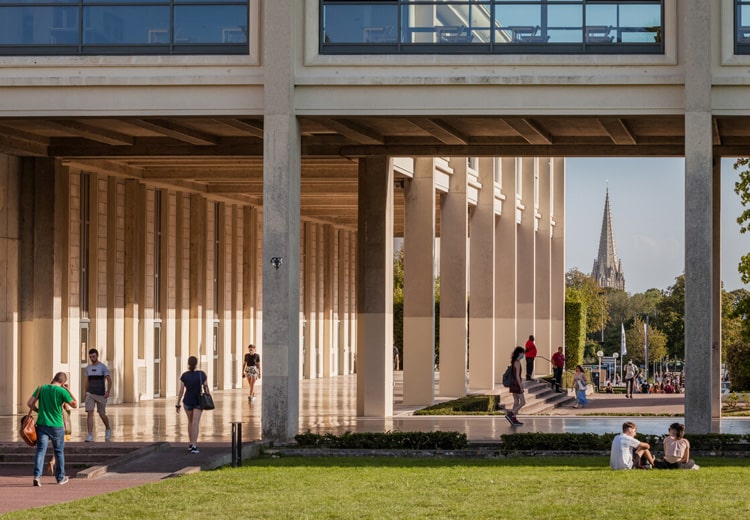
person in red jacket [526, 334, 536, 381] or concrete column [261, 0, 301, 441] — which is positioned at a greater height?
concrete column [261, 0, 301, 441]

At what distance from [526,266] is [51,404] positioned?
108 ft

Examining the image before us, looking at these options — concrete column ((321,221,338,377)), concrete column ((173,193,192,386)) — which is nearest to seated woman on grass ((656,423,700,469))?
concrete column ((173,193,192,386))

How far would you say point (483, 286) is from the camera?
41.7 metres

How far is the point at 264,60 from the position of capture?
23.9 m

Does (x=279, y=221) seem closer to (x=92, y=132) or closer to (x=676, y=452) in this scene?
(x=92, y=132)

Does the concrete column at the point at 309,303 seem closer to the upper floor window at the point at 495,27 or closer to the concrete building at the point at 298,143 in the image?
the concrete building at the point at 298,143

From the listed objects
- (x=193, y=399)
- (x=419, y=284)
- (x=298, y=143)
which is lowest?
(x=193, y=399)

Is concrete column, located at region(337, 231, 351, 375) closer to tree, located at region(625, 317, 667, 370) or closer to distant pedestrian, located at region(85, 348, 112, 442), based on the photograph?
distant pedestrian, located at region(85, 348, 112, 442)

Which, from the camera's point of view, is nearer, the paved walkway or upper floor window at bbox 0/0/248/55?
the paved walkway

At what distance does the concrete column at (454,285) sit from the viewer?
3766 centimetres

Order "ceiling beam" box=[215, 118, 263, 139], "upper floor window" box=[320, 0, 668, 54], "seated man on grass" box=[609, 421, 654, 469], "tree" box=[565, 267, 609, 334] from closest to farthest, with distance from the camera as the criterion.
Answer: "seated man on grass" box=[609, 421, 654, 469]
"upper floor window" box=[320, 0, 668, 54]
"ceiling beam" box=[215, 118, 263, 139]
"tree" box=[565, 267, 609, 334]

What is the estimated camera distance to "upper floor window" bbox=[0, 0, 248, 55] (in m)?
24.3

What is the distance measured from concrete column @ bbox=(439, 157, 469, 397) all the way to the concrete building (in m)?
0.06

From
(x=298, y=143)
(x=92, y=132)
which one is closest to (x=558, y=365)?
(x=92, y=132)
